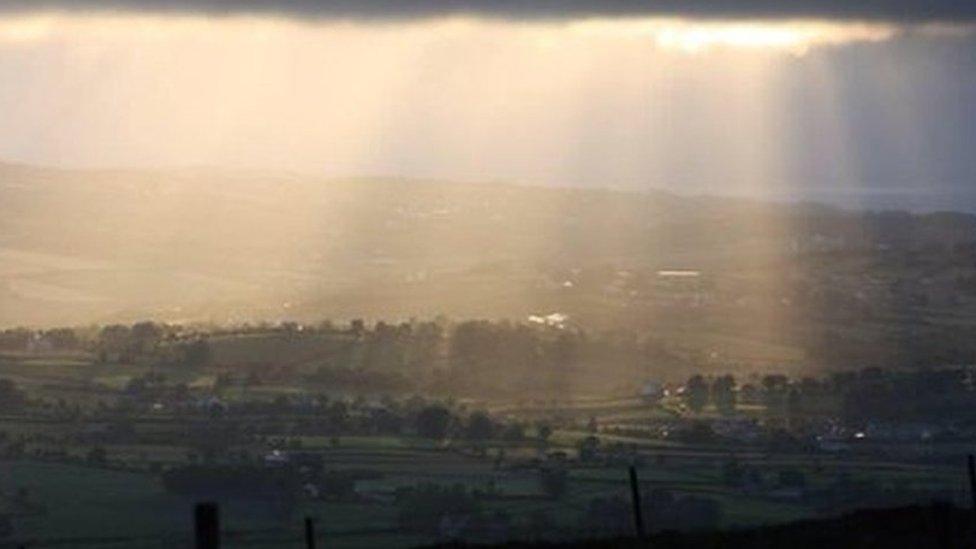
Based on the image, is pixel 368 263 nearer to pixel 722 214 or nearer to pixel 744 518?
pixel 722 214

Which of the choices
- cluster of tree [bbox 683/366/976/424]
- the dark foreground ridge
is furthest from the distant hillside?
the dark foreground ridge

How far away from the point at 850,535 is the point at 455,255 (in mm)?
73115

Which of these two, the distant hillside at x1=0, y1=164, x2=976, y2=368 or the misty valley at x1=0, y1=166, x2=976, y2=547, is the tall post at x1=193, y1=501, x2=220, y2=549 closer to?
the misty valley at x1=0, y1=166, x2=976, y2=547

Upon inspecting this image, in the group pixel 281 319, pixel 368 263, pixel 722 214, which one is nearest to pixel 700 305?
pixel 281 319

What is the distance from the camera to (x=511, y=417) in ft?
164

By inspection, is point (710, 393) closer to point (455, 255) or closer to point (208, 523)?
point (208, 523)

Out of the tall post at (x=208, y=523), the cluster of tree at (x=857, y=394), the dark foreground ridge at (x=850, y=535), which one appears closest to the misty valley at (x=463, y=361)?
the cluster of tree at (x=857, y=394)

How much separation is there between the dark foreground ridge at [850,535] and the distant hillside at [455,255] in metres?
43.4

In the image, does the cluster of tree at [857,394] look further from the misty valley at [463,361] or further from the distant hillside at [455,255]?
the distant hillside at [455,255]

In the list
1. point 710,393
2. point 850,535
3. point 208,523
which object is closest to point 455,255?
point 710,393

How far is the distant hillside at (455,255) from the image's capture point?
71062mm

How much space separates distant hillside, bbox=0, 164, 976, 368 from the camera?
7106 cm

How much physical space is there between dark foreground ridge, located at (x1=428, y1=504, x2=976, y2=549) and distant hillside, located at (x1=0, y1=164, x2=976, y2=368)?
4337 centimetres

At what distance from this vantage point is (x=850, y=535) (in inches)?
760
